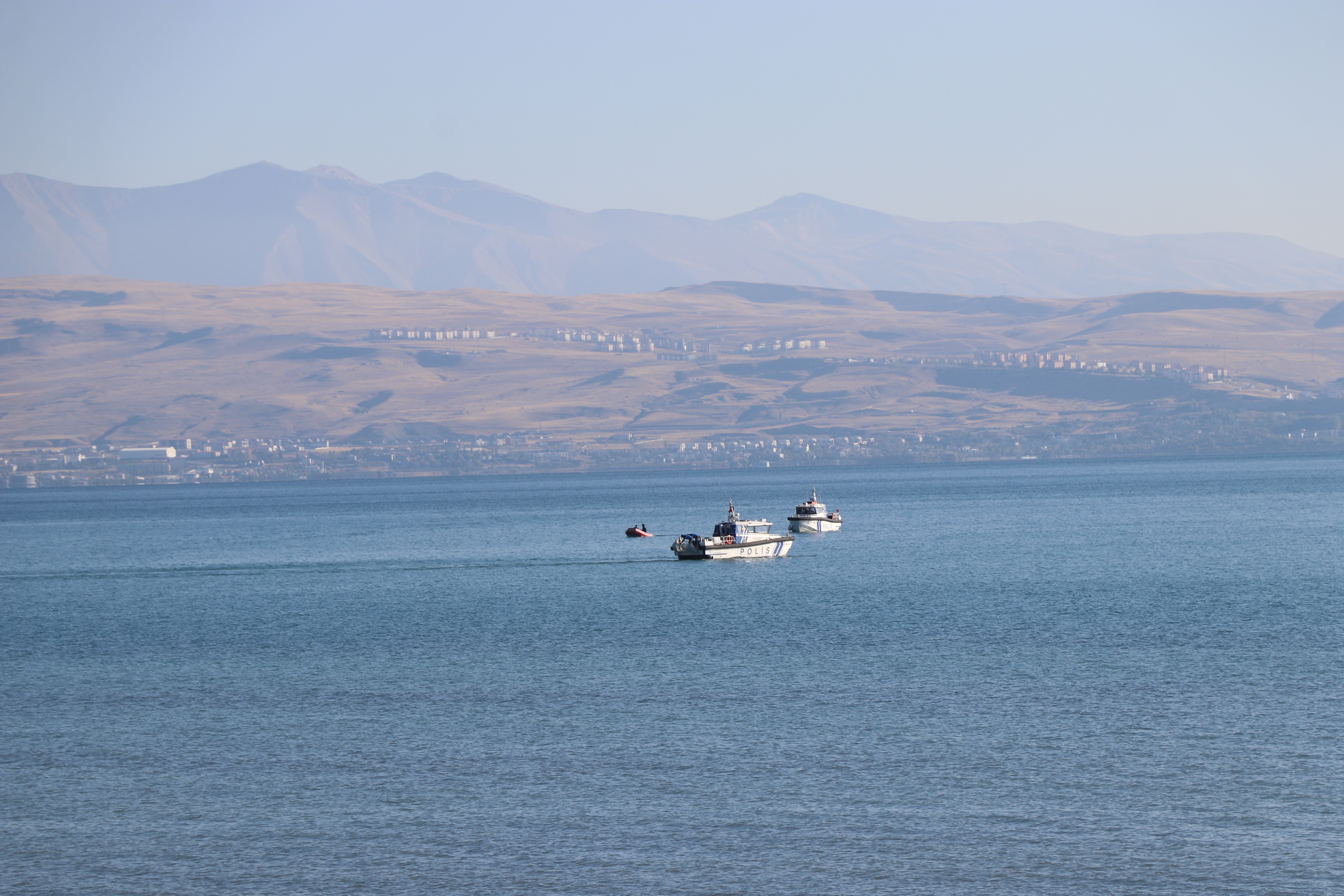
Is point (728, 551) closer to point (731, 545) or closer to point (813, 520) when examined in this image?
point (731, 545)

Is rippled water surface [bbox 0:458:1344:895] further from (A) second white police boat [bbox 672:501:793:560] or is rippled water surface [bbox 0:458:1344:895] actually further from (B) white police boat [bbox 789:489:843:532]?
(B) white police boat [bbox 789:489:843:532]

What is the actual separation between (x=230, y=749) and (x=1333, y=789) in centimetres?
3070

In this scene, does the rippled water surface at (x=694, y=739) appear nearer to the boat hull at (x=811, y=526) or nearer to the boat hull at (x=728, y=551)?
the boat hull at (x=728, y=551)

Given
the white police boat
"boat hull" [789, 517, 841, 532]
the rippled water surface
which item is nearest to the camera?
the rippled water surface

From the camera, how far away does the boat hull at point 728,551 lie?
359 ft

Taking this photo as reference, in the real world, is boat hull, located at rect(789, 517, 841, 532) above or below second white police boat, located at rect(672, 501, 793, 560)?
below

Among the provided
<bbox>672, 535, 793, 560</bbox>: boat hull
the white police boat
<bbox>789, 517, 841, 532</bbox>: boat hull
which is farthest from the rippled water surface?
the white police boat

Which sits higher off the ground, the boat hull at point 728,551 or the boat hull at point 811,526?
the boat hull at point 728,551

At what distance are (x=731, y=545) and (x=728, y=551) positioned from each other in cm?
52

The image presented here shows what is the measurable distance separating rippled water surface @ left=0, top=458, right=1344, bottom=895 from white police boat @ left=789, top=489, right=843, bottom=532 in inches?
1926

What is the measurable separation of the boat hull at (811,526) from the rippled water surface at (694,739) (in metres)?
48.7

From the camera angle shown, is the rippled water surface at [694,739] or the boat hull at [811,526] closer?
the rippled water surface at [694,739]

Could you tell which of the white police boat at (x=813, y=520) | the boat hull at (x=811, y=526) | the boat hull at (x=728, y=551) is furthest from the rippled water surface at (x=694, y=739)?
the white police boat at (x=813, y=520)

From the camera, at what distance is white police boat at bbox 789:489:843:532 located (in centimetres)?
14338
